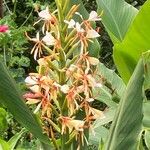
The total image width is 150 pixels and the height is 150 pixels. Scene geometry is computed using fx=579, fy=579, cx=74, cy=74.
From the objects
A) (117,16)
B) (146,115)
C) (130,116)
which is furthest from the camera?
(117,16)

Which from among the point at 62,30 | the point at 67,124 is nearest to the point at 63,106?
the point at 67,124

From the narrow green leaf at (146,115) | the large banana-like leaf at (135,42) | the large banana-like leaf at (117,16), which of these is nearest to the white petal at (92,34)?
the large banana-like leaf at (135,42)

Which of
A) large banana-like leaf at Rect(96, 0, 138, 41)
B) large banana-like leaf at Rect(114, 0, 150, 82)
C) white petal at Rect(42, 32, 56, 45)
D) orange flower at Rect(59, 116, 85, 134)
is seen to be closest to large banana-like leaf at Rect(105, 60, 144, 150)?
orange flower at Rect(59, 116, 85, 134)

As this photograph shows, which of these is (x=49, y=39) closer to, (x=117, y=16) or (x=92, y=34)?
(x=92, y=34)

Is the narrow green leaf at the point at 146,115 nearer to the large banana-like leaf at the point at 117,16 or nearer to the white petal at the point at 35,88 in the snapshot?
the large banana-like leaf at the point at 117,16

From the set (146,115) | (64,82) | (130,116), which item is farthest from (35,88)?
(146,115)

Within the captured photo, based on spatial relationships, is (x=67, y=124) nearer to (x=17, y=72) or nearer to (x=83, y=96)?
(x=83, y=96)
